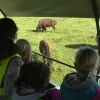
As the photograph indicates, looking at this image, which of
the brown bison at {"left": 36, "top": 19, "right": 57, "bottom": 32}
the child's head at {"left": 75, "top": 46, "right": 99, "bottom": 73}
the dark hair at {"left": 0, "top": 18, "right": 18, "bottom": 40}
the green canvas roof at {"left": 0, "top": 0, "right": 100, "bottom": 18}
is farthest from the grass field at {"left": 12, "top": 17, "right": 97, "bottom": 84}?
the child's head at {"left": 75, "top": 46, "right": 99, "bottom": 73}

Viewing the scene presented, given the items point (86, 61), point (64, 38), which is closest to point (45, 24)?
point (64, 38)

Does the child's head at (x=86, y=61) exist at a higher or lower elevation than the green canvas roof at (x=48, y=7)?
lower

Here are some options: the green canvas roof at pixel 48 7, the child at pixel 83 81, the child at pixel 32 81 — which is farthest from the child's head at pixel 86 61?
the green canvas roof at pixel 48 7

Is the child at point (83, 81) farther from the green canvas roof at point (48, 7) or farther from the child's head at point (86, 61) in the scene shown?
the green canvas roof at point (48, 7)

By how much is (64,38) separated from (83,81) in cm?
1464

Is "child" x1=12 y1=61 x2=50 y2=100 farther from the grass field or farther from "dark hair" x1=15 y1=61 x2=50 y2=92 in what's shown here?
the grass field

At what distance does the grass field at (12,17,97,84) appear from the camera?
10.1m

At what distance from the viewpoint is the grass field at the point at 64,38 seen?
1013 cm

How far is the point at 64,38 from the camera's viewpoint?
16.9 m

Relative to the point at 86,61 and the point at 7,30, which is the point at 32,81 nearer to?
the point at 86,61

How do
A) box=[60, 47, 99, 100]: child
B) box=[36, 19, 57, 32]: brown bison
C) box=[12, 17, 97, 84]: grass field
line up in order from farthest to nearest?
box=[36, 19, 57, 32]: brown bison → box=[12, 17, 97, 84]: grass field → box=[60, 47, 99, 100]: child

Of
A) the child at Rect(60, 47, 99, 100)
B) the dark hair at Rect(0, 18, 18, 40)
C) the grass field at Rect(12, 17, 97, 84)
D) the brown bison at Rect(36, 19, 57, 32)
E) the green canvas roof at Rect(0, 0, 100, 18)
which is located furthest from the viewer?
the brown bison at Rect(36, 19, 57, 32)

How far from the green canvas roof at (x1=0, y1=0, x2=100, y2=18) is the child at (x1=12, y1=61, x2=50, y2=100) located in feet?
3.82

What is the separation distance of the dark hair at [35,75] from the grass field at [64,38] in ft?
20.1
